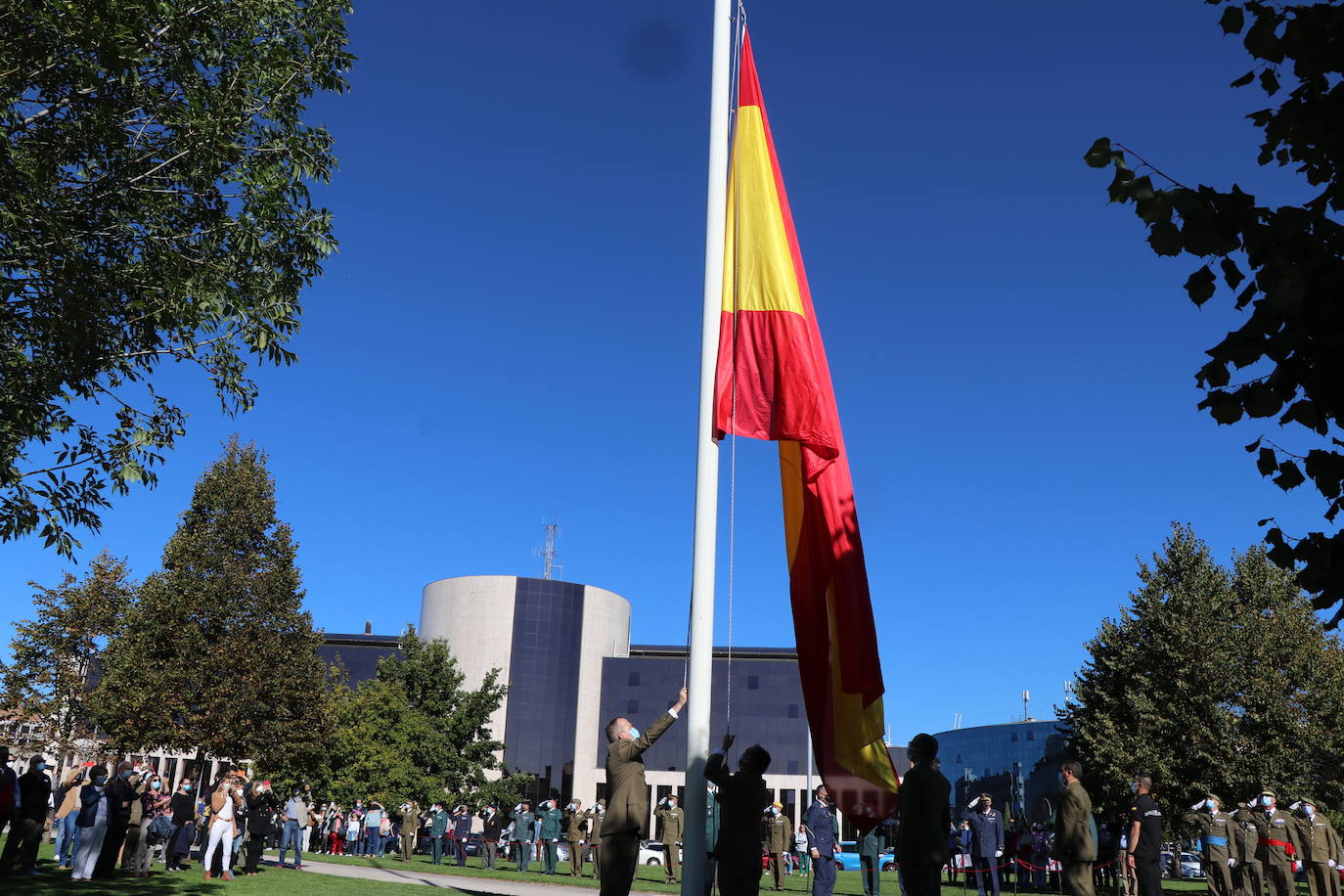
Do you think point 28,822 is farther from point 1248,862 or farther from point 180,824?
point 1248,862

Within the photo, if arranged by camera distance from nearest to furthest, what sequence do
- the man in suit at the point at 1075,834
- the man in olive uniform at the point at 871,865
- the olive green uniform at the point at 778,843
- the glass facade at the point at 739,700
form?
1. the man in suit at the point at 1075,834
2. the man in olive uniform at the point at 871,865
3. the olive green uniform at the point at 778,843
4. the glass facade at the point at 739,700

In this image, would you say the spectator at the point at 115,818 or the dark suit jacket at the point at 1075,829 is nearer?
the dark suit jacket at the point at 1075,829

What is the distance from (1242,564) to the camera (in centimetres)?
3719

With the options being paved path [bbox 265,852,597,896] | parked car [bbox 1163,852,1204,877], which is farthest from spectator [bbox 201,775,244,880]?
parked car [bbox 1163,852,1204,877]

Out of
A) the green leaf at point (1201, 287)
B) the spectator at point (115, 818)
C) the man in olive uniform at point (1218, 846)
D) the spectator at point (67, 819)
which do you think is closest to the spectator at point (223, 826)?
the spectator at point (115, 818)

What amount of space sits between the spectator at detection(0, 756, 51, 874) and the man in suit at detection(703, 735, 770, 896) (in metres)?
12.1

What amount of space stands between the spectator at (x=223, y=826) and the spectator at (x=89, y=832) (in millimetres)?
2390

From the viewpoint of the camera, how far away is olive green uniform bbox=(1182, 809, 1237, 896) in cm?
1967

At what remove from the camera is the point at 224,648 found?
33.2 metres

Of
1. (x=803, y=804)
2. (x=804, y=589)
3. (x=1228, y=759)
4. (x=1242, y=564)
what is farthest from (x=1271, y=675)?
(x=803, y=804)

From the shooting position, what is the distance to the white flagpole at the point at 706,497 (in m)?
7.96

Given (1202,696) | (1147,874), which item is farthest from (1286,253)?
(1202,696)

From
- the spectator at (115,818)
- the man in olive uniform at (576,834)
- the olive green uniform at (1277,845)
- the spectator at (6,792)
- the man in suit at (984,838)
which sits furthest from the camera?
the man in olive uniform at (576,834)

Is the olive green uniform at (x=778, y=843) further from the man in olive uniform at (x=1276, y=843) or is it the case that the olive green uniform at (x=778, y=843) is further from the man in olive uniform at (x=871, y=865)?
the man in olive uniform at (x=1276, y=843)
